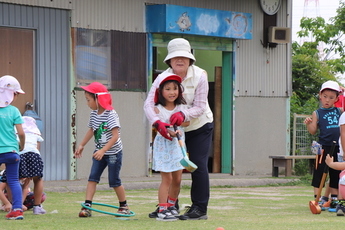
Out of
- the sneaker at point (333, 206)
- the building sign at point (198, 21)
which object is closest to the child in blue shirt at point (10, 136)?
the sneaker at point (333, 206)

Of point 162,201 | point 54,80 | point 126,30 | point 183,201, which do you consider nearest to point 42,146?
point 54,80

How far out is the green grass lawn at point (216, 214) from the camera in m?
7.81

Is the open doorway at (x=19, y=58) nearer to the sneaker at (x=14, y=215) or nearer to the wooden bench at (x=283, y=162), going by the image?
the wooden bench at (x=283, y=162)

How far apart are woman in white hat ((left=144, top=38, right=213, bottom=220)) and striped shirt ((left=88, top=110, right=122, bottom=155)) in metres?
0.68

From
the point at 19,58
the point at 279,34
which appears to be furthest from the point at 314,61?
the point at 19,58

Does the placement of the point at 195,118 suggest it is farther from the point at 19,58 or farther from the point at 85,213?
the point at 19,58

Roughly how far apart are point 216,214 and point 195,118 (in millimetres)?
1422

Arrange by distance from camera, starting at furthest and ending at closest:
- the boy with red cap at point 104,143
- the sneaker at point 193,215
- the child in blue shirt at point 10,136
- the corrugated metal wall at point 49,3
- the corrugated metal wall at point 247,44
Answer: the corrugated metal wall at point 247,44, the corrugated metal wall at point 49,3, the boy with red cap at point 104,143, the child in blue shirt at point 10,136, the sneaker at point 193,215

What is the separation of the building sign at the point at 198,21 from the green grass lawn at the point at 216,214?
379 cm

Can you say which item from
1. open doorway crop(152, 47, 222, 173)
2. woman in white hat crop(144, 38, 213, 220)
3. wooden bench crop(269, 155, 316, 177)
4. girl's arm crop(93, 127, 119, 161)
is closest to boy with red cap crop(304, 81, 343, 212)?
woman in white hat crop(144, 38, 213, 220)

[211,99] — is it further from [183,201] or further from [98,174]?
[98,174]

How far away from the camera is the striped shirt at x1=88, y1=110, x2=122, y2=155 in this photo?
891cm

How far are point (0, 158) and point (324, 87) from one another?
4.03m

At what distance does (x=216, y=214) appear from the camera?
366 inches
